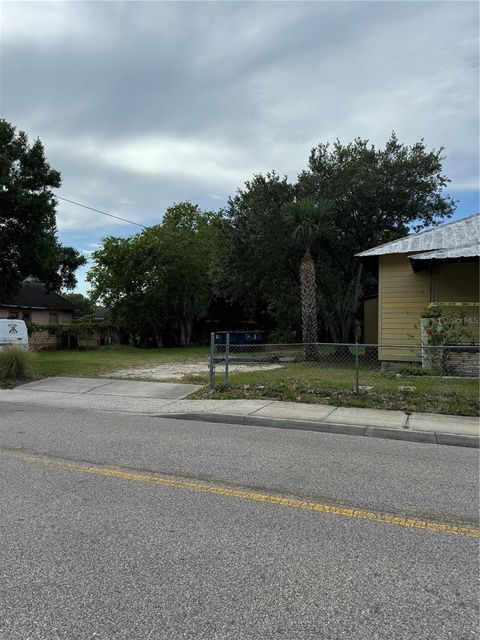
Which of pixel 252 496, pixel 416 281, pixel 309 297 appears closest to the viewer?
pixel 252 496

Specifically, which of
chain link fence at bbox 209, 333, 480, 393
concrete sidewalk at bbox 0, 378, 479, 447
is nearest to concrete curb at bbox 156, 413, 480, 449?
concrete sidewalk at bbox 0, 378, 479, 447

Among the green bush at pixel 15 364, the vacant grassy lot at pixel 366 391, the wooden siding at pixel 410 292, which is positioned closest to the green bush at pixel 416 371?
the vacant grassy lot at pixel 366 391

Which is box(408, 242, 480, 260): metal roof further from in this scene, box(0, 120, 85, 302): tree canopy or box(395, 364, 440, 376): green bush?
box(0, 120, 85, 302): tree canopy

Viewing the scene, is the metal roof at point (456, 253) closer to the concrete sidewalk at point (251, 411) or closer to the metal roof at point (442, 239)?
the metal roof at point (442, 239)

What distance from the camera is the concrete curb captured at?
743 centimetres

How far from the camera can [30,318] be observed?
36469mm

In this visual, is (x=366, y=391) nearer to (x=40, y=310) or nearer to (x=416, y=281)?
(x=416, y=281)

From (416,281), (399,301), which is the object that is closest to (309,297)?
(399,301)

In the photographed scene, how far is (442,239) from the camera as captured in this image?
53.1 feet

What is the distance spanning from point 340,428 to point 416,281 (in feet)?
32.0

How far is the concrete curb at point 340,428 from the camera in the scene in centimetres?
743

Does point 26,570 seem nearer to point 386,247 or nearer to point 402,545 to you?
point 402,545

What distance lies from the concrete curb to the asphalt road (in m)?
0.68

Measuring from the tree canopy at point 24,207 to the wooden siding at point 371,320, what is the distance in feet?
50.8
